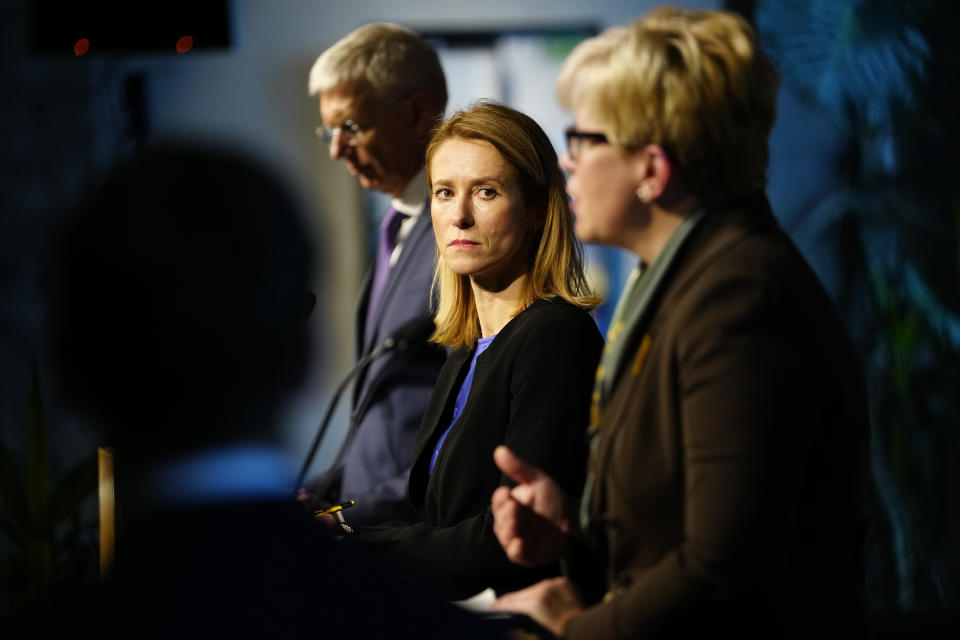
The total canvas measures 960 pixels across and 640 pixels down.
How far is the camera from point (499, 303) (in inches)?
76.0

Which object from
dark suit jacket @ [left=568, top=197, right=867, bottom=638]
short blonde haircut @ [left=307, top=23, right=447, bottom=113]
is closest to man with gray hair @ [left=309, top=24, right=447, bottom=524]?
short blonde haircut @ [left=307, top=23, right=447, bottom=113]

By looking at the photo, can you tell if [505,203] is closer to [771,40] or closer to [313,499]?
[313,499]

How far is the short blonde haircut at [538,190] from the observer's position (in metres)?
1.91

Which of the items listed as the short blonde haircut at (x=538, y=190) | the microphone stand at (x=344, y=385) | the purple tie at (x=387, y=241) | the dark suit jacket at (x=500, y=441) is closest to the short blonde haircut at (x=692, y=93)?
the dark suit jacket at (x=500, y=441)

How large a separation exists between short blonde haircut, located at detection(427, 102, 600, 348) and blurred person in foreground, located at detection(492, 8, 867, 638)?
522 millimetres

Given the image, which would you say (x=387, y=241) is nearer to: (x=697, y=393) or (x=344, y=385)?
(x=344, y=385)

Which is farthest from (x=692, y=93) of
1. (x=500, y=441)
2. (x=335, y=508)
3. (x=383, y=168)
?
(x=383, y=168)

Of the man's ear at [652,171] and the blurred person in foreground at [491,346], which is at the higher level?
the man's ear at [652,171]

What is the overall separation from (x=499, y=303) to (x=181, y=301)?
1.17 m

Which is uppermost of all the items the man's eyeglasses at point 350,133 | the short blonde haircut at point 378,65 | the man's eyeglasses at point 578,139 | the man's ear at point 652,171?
the short blonde haircut at point 378,65

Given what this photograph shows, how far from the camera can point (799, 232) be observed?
4.38m

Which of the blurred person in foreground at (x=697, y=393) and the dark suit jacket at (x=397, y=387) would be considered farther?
the dark suit jacket at (x=397, y=387)

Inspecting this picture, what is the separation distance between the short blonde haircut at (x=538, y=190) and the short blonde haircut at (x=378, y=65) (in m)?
0.71

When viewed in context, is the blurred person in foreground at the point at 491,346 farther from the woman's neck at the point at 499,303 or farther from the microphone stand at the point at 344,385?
the microphone stand at the point at 344,385
